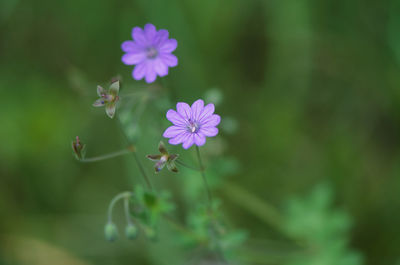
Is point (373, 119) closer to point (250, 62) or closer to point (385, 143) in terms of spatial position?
point (385, 143)

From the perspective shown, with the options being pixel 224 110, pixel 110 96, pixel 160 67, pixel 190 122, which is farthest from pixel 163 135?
pixel 224 110

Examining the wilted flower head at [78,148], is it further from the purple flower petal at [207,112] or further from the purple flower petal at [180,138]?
the purple flower petal at [207,112]

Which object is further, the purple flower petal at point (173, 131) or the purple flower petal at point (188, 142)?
the purple flower petal at point (173, 131)

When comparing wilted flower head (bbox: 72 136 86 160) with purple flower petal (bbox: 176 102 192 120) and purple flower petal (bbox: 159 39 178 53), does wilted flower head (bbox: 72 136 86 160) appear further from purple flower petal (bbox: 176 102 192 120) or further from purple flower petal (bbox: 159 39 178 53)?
purple flower petal (bbox: 159 39 178 53)

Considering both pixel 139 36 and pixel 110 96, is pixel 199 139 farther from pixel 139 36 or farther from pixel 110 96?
pixel 139 36

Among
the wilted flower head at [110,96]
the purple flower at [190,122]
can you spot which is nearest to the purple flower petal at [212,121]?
the purple flower at [190,122]

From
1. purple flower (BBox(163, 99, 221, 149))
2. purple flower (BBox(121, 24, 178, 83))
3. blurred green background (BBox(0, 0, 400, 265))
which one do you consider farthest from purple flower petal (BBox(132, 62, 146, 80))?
A: blurred green background (BBox(0, 0, 400, 265))
